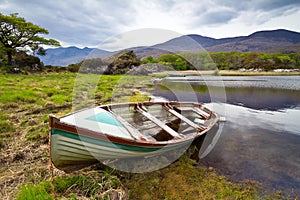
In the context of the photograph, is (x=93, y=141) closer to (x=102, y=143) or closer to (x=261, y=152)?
(x=102, y=143)

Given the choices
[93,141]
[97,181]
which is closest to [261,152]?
[97,181]

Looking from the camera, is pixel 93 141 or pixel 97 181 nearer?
pixel 93 141

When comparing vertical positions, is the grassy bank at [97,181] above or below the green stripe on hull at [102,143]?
below

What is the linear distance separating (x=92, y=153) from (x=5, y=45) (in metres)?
32.7

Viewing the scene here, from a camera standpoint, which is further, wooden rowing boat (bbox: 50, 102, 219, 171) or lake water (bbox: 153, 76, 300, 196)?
lake water (bbox: 153, 76, 300, 196)

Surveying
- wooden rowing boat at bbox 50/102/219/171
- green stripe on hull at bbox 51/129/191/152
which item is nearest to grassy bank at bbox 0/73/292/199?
wooden rowing boat at bbox 50/102/219/171

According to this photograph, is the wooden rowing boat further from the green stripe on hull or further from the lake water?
the lake water

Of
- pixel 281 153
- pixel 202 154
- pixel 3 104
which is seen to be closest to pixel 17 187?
pixel 202 154

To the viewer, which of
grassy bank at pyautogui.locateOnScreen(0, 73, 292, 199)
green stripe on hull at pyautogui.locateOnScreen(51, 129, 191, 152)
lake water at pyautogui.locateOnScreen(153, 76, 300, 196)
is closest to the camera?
green stripe on hull at pyautogui.locateOnScreen(51, 129, 191, 152)

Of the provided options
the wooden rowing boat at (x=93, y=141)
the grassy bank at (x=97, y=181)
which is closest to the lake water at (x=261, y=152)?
the grassy bank at (x=97, y=181)

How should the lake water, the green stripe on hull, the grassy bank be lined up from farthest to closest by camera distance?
the lake water
the grassy bank
the green stripe on hull

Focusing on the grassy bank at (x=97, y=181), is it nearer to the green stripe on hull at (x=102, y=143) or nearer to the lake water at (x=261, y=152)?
the lake water at (x=261, y=152)

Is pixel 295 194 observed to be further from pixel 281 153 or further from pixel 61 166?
pixel 61 166

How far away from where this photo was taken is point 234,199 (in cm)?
390
